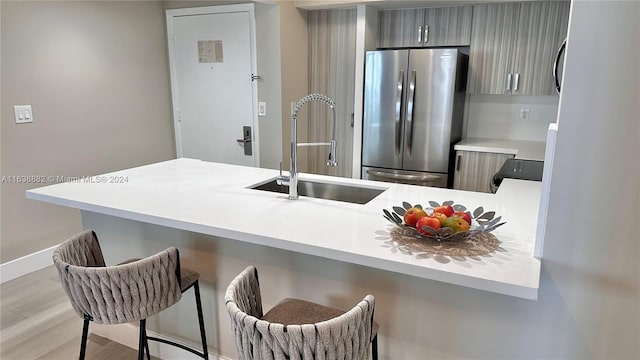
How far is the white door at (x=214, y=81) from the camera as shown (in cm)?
393

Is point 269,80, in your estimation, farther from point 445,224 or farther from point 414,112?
point 445,224

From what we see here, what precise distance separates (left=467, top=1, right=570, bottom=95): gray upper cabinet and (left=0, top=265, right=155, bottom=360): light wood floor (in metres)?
3.46

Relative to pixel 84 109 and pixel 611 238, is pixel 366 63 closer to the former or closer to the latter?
pixel 84 109

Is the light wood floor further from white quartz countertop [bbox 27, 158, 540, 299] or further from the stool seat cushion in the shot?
the stool seat cushion

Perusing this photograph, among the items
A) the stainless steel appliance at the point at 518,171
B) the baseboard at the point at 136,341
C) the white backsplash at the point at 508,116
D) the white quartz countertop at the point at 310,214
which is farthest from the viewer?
the white backsplash at the point at 508,116

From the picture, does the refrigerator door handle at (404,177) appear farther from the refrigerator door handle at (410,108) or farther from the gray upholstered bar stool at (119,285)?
the gray upholstered bar stool at (119,285)

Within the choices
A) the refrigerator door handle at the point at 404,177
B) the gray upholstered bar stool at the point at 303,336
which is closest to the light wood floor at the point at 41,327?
the gray upholstered bar stool at the point at 303,336

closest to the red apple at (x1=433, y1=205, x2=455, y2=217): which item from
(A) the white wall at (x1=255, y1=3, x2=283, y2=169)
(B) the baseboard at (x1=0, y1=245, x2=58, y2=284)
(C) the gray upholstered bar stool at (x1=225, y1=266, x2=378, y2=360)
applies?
(C) the gray upholstered bar stool at (x1=225, y1=266, x2=378, y2=360)

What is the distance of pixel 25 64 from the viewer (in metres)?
3.09

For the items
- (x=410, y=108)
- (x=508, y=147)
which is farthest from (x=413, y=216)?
(x=508, y=147)

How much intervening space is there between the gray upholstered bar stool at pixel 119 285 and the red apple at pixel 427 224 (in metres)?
0.95

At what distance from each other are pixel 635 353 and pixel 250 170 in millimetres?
1988

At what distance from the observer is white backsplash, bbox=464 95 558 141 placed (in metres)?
3.88

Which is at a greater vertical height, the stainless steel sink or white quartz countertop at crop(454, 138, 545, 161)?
white quartz countertop at crop(454, 138, 545, 161)
